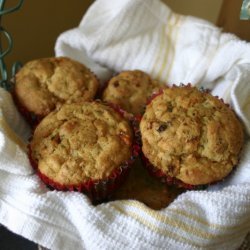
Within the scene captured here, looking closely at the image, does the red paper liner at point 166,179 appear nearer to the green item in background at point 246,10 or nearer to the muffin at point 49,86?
the muffin at point 49,86

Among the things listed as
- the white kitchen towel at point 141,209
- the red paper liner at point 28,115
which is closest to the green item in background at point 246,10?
the white kitchen towel at point 141,209

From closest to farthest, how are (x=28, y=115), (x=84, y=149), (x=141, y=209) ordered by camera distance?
(x=141, y=209), (x=84, y=149), (x=28, y=115)

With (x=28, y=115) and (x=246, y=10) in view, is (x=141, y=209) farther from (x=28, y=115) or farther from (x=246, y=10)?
(x=246, y=10)

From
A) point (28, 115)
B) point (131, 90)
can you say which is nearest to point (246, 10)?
point (131, 90)

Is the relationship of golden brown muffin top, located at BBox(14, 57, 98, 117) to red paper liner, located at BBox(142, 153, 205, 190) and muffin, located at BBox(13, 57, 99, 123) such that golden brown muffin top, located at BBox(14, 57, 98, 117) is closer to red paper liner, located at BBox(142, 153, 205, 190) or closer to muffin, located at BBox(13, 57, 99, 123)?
muffin, located at BBox(13, 57, 99, 123)

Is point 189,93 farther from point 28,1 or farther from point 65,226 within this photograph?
point 28,1

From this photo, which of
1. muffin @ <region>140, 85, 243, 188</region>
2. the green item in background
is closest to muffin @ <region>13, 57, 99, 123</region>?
muffin @ <region>140, 85, 243, 188</region>

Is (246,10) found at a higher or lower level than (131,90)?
higher
